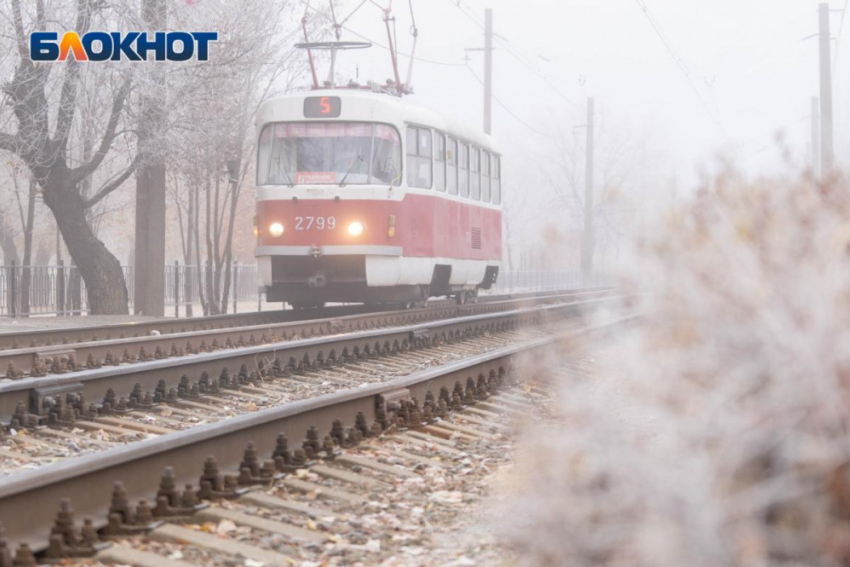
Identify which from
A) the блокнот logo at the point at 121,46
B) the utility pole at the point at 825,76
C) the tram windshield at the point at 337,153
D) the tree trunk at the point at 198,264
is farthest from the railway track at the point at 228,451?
the utility pole at the point at 825,76

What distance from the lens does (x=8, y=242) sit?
43688mm

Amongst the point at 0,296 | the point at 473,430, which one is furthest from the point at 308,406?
the point at 0,296

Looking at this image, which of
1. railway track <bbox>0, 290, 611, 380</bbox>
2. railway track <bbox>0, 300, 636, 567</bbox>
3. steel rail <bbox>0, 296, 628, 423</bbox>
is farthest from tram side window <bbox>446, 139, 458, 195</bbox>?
railway track <bbox>0, 300, 636, 567</bbox>

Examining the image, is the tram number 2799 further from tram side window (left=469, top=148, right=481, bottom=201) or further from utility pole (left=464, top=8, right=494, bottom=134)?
utility pole (left=464, top=8, right=494, bottom=134)

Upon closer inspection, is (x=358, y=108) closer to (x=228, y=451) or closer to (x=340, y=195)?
(x=340, y=195)

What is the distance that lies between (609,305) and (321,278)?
40.0 ft

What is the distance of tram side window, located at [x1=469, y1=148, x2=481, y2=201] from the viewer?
2073cm

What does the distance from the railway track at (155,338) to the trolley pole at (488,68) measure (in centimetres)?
1778

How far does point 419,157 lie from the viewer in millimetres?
17531

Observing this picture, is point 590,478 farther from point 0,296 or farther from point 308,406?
point 0,296

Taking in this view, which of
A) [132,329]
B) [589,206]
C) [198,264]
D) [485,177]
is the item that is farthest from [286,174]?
[589,206]

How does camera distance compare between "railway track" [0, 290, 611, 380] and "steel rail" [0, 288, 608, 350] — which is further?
"steel rail" [0, 288, 608, 350]

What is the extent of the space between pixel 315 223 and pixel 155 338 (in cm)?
520

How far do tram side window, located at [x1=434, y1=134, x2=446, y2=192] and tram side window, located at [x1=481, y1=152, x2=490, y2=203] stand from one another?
3.02 meters
